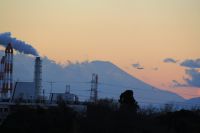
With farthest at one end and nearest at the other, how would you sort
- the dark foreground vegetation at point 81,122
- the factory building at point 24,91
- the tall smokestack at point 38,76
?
the factory building at point 24,91 → the tall smokestack at point 38,76 → the dark foreground vegetation at point 81,122

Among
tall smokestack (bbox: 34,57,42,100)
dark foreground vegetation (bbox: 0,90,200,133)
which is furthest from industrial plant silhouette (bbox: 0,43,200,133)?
tall smokestack (bbox: 34,57,42,100)

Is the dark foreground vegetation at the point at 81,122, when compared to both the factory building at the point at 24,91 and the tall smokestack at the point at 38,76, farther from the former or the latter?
the factory building at the point at 24,91

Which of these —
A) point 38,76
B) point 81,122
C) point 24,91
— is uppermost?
point 38,76

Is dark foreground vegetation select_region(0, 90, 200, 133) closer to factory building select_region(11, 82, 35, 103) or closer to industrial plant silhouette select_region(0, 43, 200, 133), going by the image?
industrial plant silhouette select_region(0, 43, 200, 133)

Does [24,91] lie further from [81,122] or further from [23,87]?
[81,122]

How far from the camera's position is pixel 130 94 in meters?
79.0

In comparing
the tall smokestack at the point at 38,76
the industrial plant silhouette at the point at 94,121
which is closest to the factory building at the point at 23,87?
the tall smokestack at the point at 38,76

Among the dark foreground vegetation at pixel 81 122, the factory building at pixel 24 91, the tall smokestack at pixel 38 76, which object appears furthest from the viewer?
the factory building at pixel 24 91

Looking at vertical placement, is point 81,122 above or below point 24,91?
below

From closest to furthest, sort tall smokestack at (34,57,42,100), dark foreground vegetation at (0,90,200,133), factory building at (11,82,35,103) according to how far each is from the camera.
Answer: dark foreground vegetation at (0,90,200,133) < tall smokestack at (34,57,42,100) < factory building at (11,82,35,103)

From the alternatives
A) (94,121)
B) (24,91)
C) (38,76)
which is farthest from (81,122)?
(24,91)

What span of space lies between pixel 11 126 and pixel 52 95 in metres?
76.8

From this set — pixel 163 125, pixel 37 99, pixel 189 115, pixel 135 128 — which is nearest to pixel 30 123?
pixel 135 128

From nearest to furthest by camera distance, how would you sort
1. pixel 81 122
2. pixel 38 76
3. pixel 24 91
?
pixel 81 122
pixel 38 76
pixel 24 91
